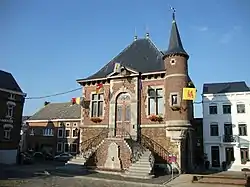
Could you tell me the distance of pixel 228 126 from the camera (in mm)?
29609

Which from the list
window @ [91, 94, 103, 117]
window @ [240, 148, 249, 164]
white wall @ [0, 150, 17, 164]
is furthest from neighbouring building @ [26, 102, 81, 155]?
window @ [240, 148, 249, 164]

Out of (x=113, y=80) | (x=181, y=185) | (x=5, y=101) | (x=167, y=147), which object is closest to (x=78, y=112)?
(x=5, y=101)

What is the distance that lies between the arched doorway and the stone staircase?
364cm

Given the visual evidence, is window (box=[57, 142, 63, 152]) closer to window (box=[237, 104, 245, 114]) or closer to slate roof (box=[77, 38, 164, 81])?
slate roof (box=[77, 38, 164, 81])

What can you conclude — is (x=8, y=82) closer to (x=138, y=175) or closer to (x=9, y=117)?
(x=9, y=117)

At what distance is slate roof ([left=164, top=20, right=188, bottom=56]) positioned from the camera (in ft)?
71.3

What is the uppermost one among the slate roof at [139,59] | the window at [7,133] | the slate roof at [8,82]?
the slate roof at [139,59]

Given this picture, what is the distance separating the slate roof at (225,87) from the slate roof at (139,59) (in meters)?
10.5

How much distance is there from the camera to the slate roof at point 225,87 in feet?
101

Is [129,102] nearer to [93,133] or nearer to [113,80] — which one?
[113,80]

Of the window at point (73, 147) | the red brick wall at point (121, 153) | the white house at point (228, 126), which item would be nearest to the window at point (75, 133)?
the window at point (73, 147)

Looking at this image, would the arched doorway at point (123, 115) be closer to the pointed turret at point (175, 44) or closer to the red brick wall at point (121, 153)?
the red brick wall at point (121, 153)

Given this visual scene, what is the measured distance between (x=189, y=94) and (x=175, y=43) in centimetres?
493

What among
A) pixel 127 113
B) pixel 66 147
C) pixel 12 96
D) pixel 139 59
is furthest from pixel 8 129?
pixel 139 59
